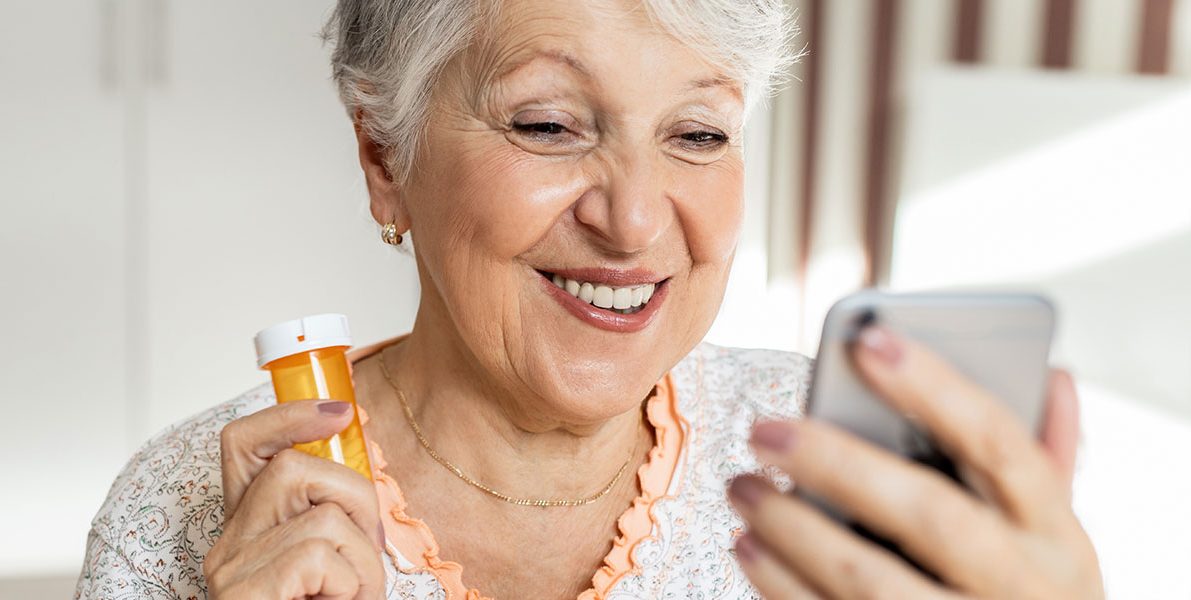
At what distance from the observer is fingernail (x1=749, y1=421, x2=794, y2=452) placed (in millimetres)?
563

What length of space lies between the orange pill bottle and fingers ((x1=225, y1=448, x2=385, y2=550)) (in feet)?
0.09

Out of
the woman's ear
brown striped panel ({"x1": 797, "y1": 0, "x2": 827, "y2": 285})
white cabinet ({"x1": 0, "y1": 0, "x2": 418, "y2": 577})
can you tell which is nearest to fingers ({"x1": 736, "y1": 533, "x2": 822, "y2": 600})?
the woman's ear

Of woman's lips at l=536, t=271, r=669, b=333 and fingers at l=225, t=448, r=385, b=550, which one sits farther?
woman's lips at l=536, t=271, r=669, b=333

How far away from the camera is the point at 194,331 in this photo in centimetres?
324

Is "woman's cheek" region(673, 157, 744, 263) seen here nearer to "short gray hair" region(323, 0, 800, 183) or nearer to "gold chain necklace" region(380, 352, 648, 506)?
"short gray hair" region(323, 0, 800, 183)

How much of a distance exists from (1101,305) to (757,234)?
40.3 inches

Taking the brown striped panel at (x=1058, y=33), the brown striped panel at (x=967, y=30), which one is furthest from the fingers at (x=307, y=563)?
the brown striped panel at (x=1058, y=33)

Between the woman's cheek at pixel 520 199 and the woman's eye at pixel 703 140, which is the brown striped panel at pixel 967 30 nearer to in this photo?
the woman's eye at pixel 703 140

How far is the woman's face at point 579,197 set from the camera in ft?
3.49

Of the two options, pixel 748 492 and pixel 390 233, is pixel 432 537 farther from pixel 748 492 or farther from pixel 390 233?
pixel 748 492

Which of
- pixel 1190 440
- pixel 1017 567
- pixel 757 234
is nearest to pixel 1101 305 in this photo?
pixel 1190 440

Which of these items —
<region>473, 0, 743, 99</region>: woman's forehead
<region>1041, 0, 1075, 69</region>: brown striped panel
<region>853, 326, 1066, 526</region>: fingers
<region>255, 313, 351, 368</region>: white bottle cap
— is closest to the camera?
<region>853, 326, 1066, 526</region>: fingers

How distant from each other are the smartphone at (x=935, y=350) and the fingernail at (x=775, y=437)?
43 millimetres

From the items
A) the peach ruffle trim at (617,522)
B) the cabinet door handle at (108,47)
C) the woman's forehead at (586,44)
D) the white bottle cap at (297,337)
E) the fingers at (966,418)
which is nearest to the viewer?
the fingers at (966,418)
